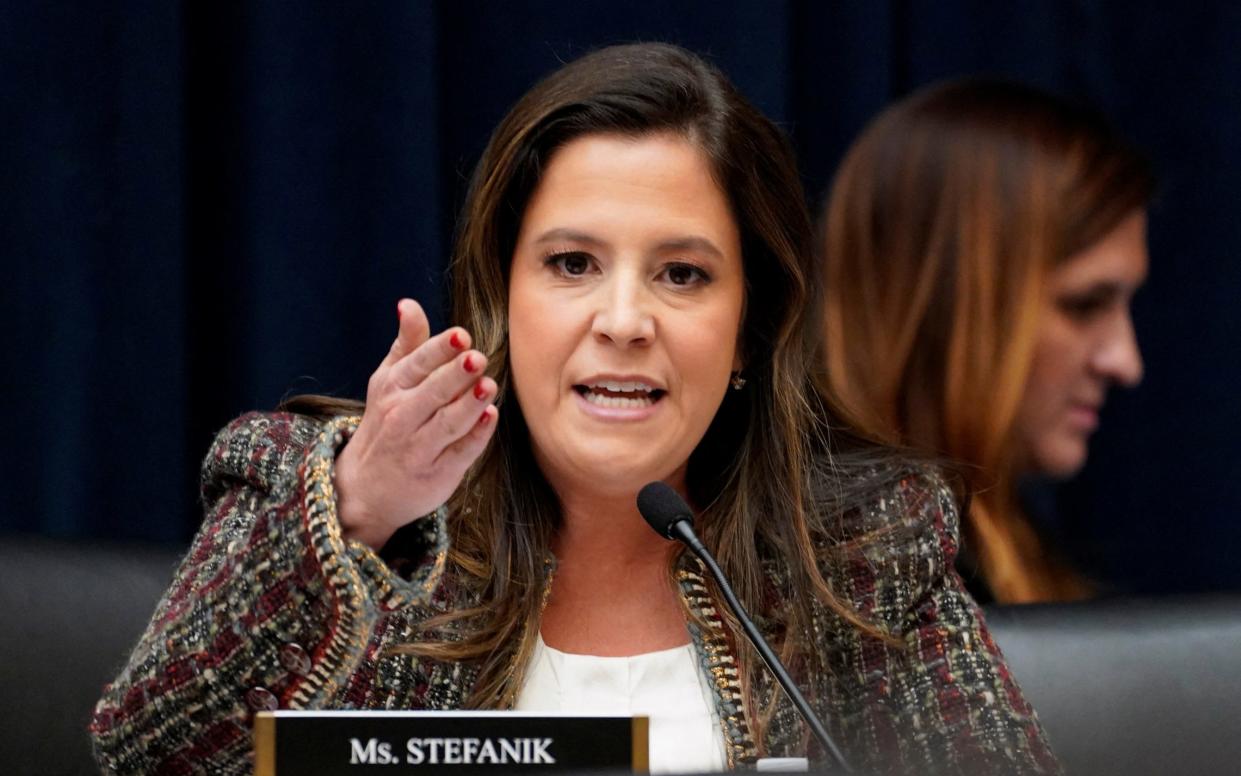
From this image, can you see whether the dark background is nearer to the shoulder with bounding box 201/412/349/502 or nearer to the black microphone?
the shoulder with bounding box 201/412/349/502

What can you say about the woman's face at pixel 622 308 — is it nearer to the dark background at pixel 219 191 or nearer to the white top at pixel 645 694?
the white top at pixel 645 694

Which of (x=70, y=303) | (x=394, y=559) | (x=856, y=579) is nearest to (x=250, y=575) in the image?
(x=394, y=559)

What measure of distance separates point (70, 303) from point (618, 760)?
1196 mm

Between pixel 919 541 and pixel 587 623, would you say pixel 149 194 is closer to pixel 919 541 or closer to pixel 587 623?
pixel 587 623

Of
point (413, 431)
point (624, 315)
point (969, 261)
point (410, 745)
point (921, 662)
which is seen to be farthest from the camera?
point (969, 261)

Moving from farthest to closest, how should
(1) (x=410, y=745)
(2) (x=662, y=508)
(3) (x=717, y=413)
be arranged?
(3) (x=717, y=413)
(2) (x=662, y=508)
(1) (x=410, y=745)

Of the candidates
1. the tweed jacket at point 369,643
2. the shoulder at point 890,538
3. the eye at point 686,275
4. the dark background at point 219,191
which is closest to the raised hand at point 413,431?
the tweed jacket at point 369,643

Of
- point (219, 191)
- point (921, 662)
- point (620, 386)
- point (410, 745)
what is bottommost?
point (410, 745)

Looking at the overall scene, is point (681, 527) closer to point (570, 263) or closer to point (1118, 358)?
point (570, 263)

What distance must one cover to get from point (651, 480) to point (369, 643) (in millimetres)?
271

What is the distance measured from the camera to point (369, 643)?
151cm

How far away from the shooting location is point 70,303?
1979 mm

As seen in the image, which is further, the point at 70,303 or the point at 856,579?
the point at 70,303

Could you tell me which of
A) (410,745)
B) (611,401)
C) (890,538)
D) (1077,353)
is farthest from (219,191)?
(410,745)
